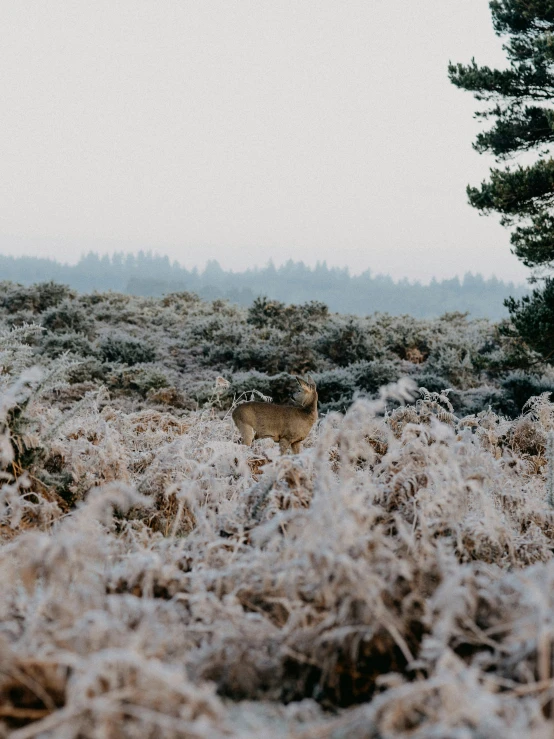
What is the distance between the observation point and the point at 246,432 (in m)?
6.04

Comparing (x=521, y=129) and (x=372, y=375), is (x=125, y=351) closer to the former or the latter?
(x=372, y=375)

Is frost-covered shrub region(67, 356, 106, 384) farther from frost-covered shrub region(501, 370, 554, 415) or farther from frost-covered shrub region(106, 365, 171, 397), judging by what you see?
frost-covered shrub region(501, 370, 554, 415)

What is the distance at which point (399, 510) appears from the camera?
270 cm

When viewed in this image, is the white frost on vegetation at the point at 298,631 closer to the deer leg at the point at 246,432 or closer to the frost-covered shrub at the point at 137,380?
the deer leg at the point at 246,432

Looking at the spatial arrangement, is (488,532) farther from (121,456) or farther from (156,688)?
(121,456)

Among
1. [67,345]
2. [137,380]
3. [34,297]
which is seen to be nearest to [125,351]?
[67,345]

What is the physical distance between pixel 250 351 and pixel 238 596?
12.8m

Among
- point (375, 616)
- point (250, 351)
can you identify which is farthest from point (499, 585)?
point (250, 351)

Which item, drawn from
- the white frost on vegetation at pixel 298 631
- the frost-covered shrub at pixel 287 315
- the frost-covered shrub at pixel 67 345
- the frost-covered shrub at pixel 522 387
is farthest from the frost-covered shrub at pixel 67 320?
the white frost on vegetation at pixel 298 631

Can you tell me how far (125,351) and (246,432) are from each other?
28.3ft

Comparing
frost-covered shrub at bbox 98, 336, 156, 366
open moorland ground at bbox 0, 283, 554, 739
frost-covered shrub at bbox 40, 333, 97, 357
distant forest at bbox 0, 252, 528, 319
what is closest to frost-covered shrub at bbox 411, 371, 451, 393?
frost-covered shrub at bbox 98, 336, 156, 366

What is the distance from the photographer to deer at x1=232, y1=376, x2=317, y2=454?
607 cm

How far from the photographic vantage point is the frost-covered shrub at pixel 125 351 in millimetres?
13875

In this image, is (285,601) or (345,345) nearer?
(285,601)
